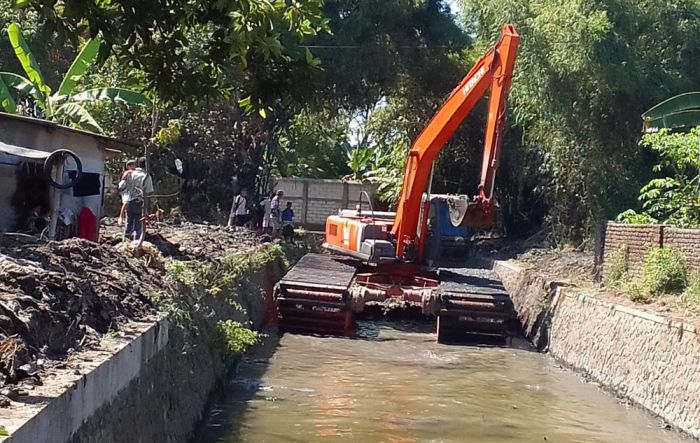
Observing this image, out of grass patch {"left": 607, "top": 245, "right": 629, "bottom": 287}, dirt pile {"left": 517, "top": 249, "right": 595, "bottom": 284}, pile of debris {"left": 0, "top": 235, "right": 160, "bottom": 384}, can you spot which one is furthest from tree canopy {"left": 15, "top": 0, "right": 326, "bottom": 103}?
dirt pile {"left": 517, "top": 249, "right": 595, "bottom": 284}

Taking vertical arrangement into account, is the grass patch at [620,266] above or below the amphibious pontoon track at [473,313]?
above

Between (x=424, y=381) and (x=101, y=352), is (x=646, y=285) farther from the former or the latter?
(x=101, y=352)

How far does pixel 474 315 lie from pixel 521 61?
8.04 meters

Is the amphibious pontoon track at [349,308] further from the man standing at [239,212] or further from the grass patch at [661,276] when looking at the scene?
the man standing at [239,212]

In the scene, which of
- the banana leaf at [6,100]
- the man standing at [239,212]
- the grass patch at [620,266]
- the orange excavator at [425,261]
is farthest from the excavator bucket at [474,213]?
the man standing at [239,212]

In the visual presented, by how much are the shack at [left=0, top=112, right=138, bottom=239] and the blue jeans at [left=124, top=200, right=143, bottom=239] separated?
0.59 metres

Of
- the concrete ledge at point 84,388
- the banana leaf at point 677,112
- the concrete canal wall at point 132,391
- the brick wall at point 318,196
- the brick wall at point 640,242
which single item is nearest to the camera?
the concrete ledge at point 84,388

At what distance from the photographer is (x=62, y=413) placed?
5.77 meters

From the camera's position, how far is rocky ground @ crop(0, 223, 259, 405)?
6324mm

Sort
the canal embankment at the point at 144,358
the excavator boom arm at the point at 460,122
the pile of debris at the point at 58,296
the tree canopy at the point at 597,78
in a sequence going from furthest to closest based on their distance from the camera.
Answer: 1. the tree canopy at the point at 597,78
2. the excavator boom arm at the point at 460,122
3. the pile of debris at the point at 58,296
4. the canal embankment at the point at 144,358

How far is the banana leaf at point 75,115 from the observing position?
74.2 feet

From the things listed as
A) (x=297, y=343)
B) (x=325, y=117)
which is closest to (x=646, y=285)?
(x=297, y=343)

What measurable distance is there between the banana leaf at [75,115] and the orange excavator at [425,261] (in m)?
6.17

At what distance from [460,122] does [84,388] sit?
532 inches
